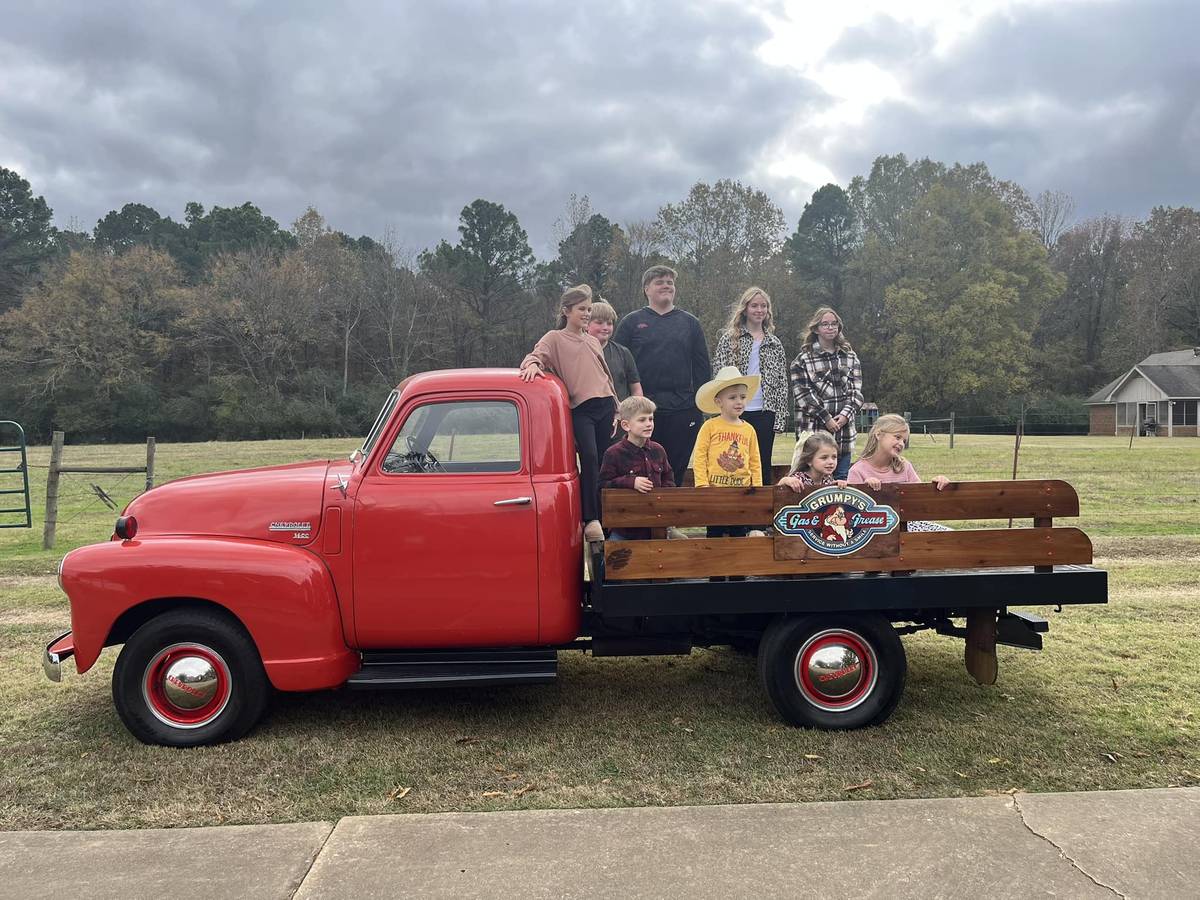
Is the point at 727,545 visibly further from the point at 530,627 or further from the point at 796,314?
the point at 796,314

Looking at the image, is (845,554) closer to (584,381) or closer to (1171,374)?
(584,381)

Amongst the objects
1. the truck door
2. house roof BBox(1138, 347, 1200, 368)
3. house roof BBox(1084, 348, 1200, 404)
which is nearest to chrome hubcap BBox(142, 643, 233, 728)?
the truck door

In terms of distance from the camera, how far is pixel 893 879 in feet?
9.43

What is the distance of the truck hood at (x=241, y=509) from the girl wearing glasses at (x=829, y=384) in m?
3.51

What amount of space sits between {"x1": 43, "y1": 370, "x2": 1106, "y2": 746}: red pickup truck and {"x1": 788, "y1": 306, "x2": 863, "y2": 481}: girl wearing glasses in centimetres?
192

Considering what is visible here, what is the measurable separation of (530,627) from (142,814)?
184 cm

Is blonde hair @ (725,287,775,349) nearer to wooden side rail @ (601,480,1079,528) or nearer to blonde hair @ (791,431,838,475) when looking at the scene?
blonde hair @ (791,431,838,475)

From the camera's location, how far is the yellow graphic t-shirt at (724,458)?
4.86 meters

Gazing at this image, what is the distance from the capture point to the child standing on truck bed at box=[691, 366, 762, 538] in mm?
4863

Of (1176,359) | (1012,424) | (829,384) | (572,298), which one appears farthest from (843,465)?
(1176,359)

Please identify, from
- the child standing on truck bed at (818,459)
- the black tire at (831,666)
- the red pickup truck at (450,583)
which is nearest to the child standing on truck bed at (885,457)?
the child standing on truck bed at (818,459)

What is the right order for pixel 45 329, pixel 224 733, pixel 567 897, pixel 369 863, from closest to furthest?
1. pixel 567 897
2. pixel 369 863
3. pixel 224 733
4. pixel 45 329

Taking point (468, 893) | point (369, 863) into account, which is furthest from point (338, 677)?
point (468, 893)

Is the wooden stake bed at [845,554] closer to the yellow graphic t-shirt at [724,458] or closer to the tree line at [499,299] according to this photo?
the yellow graphic t-shirt at [724,458]
